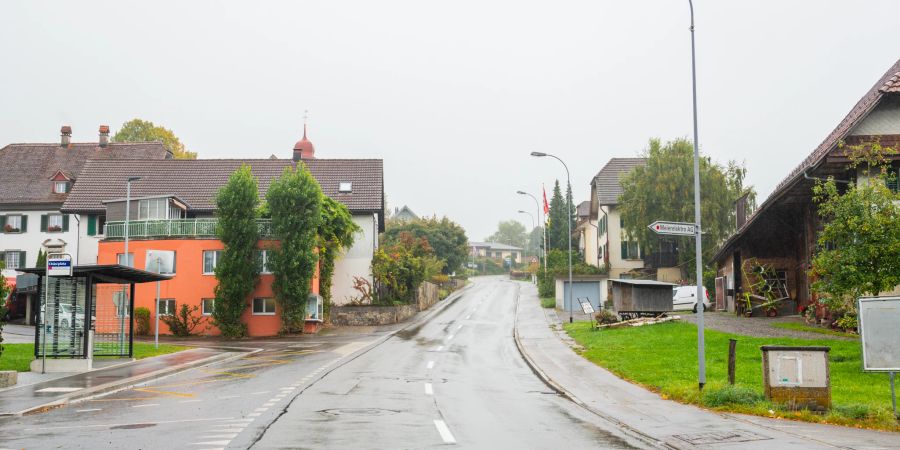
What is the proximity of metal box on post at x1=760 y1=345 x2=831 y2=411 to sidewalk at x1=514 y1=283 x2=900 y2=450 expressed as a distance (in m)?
0.91

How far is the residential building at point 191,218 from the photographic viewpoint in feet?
143

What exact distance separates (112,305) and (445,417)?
33462mm

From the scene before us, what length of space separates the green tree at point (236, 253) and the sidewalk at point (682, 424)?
2344cm

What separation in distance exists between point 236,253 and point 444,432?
105 feet

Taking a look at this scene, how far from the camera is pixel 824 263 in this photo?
19.7 meters

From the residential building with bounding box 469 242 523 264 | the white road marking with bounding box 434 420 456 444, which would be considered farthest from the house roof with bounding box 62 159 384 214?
the residential building with bounding box 469 242 523 264

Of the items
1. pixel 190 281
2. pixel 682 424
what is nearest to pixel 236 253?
pixel 190 281

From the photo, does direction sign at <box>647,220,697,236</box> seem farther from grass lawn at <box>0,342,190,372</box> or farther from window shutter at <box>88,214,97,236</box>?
window shutter at <box>88,214,97,236</box>

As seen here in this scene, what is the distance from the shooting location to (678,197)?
57.1 m

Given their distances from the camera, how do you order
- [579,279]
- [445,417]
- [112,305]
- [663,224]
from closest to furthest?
[445,417], [663,224], [112,305], [579,279]

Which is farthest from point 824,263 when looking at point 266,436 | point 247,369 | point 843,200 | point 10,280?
point 10,280

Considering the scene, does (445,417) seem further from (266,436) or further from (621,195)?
(621,195)

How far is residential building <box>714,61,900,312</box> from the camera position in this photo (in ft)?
87.7

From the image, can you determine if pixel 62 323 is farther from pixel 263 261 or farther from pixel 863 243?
pixel 863 243
